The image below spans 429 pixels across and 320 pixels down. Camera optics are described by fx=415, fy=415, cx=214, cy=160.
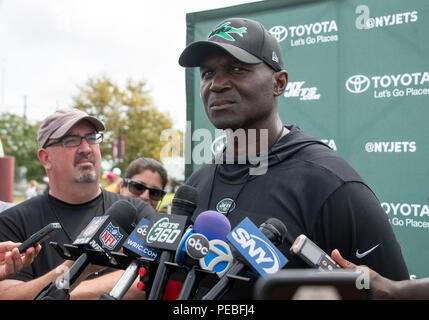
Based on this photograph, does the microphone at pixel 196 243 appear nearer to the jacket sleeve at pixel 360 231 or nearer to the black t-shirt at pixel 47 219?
the jacket sleeve at pixel 360 231

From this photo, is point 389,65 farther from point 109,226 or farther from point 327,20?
point 109,226

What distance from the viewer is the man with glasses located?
245 cm

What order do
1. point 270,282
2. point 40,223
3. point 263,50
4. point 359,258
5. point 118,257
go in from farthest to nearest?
1. point 40,223
2. point 263,50
3. point 359,258
4. point 118,257
5. point 270,282

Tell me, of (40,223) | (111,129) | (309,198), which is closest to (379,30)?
(309,198)

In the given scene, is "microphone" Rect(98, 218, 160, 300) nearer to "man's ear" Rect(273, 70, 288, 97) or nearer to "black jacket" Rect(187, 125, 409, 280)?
"black jacket" Rect(187, 125, 409, 280)

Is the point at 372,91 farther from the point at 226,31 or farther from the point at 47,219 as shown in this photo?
the point at 47,219

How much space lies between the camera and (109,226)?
1587mm

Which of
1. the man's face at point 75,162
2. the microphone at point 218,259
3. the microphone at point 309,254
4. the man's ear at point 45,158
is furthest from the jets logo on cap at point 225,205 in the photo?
the man's ear at point 45,158

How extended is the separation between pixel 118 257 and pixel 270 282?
900 mm

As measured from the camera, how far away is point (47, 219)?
2.57 meters

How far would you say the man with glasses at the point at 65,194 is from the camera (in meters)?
2.45

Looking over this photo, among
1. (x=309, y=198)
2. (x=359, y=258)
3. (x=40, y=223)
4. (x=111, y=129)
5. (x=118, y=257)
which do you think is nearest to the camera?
(x=118, y=257)

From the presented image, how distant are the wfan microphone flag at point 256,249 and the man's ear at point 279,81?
0.99 m

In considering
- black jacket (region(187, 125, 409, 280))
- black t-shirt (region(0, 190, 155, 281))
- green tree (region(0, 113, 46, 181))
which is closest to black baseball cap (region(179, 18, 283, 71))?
black jacket (region(187, 125, 409, 280))
